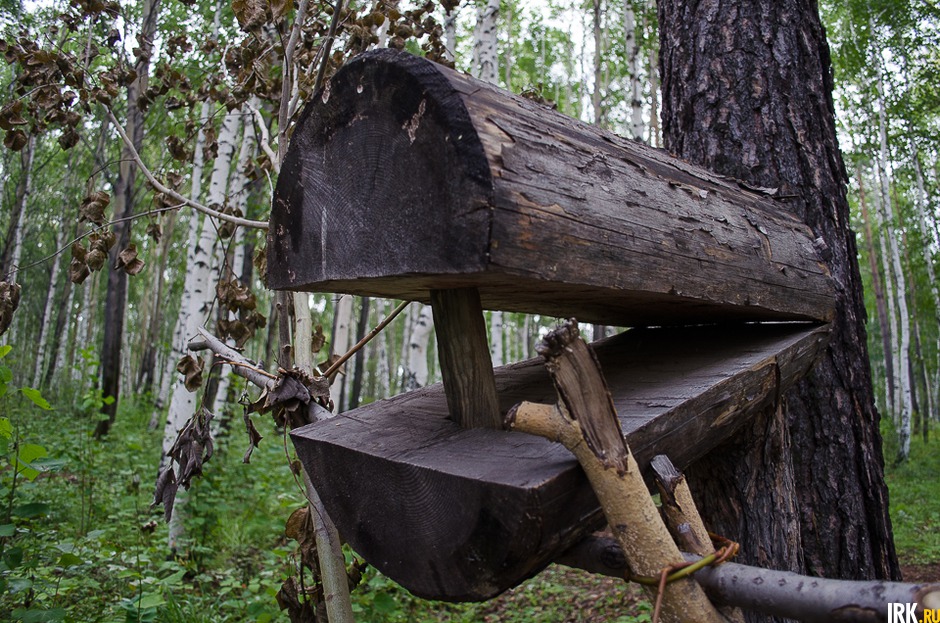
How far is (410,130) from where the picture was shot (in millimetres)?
833

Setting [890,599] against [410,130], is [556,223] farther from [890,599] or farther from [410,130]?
[890,599]

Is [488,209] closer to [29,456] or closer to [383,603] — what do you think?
[29,456]

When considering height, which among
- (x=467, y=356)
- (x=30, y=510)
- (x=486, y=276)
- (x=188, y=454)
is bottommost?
(x=30, y=510)

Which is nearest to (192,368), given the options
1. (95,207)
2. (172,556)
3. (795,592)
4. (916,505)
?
(95,207)

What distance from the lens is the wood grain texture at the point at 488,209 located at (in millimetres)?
769

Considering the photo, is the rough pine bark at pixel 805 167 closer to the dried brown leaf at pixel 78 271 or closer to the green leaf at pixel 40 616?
the dried brown leaf at pixel 78 271

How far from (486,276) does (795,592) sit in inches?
21.8

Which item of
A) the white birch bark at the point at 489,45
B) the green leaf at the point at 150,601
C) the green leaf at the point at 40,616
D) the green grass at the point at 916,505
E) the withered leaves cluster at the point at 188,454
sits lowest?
the green grass at the point at 916,505

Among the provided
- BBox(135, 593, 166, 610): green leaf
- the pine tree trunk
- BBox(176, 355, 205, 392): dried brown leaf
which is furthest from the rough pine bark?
the pine tree trunk

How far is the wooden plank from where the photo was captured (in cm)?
77

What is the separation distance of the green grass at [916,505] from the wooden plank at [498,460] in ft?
18.6

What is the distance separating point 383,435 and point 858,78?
17691 mm

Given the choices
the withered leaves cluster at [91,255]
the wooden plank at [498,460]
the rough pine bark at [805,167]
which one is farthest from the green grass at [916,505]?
the withered leaves cluster at [91,255]

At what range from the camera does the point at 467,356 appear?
1.00 metres
